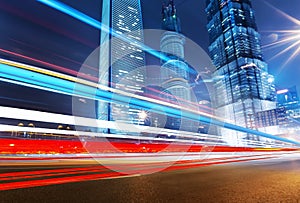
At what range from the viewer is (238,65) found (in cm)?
12006

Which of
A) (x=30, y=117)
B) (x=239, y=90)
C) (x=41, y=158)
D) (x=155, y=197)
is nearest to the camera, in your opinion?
(x=155, y=197)

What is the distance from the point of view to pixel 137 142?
10117 mm

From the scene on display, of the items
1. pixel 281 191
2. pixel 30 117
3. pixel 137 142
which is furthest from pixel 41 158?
pixel 281 191

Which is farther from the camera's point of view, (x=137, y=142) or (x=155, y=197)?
(x=137, y=142)

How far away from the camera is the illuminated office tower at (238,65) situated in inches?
4252

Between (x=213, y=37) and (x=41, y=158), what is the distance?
153661 mm

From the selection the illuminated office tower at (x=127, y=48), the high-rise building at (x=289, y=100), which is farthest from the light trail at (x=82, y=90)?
the high-rise building at (x=289, y=100)

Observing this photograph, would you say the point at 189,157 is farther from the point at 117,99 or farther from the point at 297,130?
the point at 297,130

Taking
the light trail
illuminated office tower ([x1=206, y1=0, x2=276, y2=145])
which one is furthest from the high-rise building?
the light trail

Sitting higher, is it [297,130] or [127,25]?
[127,25]

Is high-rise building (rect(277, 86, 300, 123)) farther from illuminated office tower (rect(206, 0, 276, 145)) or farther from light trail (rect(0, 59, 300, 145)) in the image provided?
light trail (rect(0, 59, 300, 145))

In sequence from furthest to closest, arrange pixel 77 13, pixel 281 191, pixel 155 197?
pixel 77 13
pixel 281 191
pixel 155 197

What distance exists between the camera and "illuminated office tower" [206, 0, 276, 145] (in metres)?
108

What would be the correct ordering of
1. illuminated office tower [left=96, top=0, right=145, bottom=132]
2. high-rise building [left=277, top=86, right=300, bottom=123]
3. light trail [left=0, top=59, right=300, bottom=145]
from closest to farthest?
1. light trail [left=0, top=59, right=300, bottom=145]
2. illuminated office tower [left=96, top=0, right=145, bottom=132]
3. high-rise building [left=277, top=86, right=300, bottom=123]
